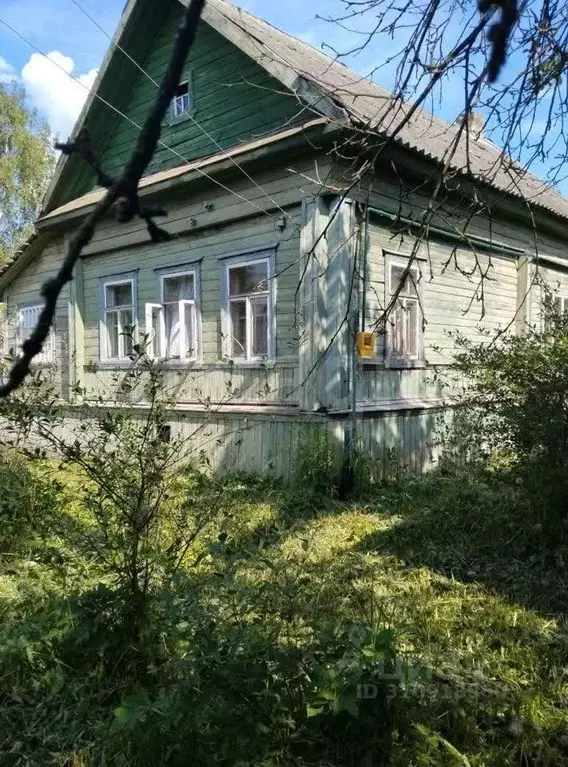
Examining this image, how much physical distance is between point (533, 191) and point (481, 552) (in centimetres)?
871

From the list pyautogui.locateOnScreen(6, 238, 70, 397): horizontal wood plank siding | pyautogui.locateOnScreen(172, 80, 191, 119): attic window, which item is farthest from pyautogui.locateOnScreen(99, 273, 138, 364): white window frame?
pyautogui.locateOnScreen(172, 80, 191, 119): attic window

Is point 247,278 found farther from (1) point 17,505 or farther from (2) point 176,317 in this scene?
(1) point 17,505

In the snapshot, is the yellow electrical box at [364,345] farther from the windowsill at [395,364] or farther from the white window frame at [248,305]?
the white window frame at [248,305]

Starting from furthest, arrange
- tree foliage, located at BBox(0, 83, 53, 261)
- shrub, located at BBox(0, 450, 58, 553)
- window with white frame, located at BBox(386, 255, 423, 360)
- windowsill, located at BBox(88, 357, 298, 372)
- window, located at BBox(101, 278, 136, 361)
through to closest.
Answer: tree foliage, located at BBox(0, 83, 53, 261) < window, located at BBox(101, 278, 136, 361) < window with white frame, located at BBox(386, 255, 423, 360) < windowsill, located at BBox(88, 357, 298, 372) < shrub, located at BBox(0, 450, 58, 553)

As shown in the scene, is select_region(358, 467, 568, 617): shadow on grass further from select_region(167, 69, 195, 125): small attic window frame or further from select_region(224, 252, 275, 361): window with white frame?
select_region(167, 69, 195, 125): small attic window frame

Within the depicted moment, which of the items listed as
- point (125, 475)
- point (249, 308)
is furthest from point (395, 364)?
point (125, 475)

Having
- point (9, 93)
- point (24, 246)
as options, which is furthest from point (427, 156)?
point (9, 93)

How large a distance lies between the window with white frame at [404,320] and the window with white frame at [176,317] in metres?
2.83

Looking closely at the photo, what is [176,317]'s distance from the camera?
8883 mm

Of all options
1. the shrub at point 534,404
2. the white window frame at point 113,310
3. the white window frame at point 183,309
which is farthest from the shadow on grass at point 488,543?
the white window frame at point 113,310

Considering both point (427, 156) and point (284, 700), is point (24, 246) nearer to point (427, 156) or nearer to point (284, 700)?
point (427, 156)

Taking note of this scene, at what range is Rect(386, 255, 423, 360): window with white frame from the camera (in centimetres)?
782

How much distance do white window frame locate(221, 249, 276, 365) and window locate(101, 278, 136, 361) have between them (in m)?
2.37

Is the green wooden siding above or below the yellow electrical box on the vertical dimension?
above
